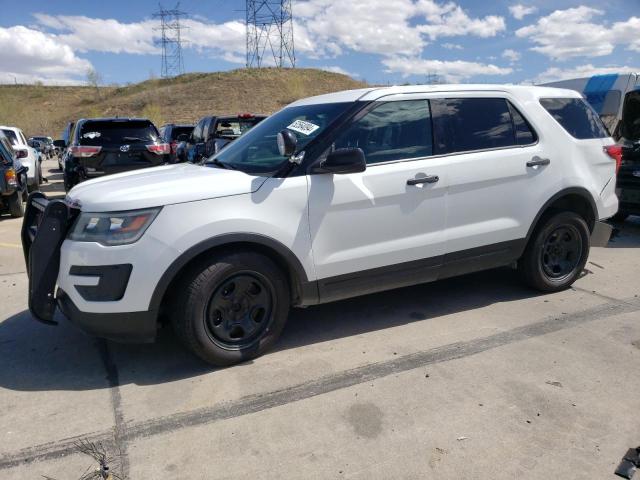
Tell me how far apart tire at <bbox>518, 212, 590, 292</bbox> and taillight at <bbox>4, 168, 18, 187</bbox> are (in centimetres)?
836

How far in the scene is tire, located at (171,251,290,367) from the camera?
3340 millimetres

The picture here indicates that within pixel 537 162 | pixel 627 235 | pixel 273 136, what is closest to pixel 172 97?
pixel 627 235

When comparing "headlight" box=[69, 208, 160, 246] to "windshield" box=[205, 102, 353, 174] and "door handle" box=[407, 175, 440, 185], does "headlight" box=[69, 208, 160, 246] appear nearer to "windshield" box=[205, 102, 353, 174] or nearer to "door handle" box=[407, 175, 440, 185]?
"windshield" box=[205, 102, 353, 174]

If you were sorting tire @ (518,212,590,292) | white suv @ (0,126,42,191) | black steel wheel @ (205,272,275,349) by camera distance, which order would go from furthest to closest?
white suv @ (0,126,42,191), tire @ (518,212,590,292), black steel wheel @ (205,272,275,349)

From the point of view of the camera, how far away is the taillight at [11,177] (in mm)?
8914

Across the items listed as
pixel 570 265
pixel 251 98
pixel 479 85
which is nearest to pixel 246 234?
pixel 479 85

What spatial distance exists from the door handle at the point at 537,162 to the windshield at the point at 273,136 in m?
1.71

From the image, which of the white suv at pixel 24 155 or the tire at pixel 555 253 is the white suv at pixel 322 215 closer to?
the tire at pixel 555 253

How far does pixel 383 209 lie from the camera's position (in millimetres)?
3846

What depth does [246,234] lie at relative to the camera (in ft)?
11.1

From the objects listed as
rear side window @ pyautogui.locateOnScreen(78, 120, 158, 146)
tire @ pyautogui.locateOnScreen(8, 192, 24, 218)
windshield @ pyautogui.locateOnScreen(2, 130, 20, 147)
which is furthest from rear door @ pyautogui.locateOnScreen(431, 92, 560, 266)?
windshield @ pyautogui.locateOnScreen(2, 130, 20, 147)

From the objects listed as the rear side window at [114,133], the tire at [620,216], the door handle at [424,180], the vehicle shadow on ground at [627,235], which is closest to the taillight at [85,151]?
the rear side window at [114,133]

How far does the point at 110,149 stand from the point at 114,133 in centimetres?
37

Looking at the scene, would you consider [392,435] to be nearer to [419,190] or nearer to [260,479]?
[260,479]
